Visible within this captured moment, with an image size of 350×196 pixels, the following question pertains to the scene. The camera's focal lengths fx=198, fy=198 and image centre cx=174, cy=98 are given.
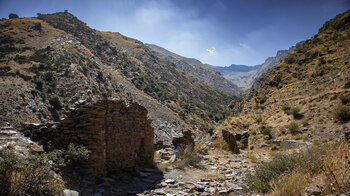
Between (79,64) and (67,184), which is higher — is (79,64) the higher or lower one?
the higher one

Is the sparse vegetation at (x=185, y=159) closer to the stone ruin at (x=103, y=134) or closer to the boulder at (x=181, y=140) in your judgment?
the stone ruin at (x=103, y=134)

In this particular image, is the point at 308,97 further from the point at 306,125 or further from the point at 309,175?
the point at 309,175

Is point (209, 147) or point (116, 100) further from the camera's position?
point (209, 147)

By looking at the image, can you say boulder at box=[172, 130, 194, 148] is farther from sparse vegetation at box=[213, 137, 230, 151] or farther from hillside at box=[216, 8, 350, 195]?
hillside at box=[216, 8, 350, 195]

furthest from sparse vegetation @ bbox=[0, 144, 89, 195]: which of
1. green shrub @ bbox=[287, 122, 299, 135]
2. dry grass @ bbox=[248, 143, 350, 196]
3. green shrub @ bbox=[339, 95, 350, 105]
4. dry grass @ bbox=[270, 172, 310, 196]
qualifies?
green shrub @ bbox=[339, 95, 350, 105]

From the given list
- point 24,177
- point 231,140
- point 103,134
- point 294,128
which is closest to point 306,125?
point 294,128

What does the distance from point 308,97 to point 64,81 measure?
39.9 meters

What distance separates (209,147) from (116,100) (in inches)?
409

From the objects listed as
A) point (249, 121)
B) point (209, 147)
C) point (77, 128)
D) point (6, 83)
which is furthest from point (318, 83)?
point (6, 83)

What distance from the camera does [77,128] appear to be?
6.54 meters

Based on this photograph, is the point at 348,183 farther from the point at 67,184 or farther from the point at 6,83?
the point at 6,83

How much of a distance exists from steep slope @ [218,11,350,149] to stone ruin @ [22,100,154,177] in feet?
35.8

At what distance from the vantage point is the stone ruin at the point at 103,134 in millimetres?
6414

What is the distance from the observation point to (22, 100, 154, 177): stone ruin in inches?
253
